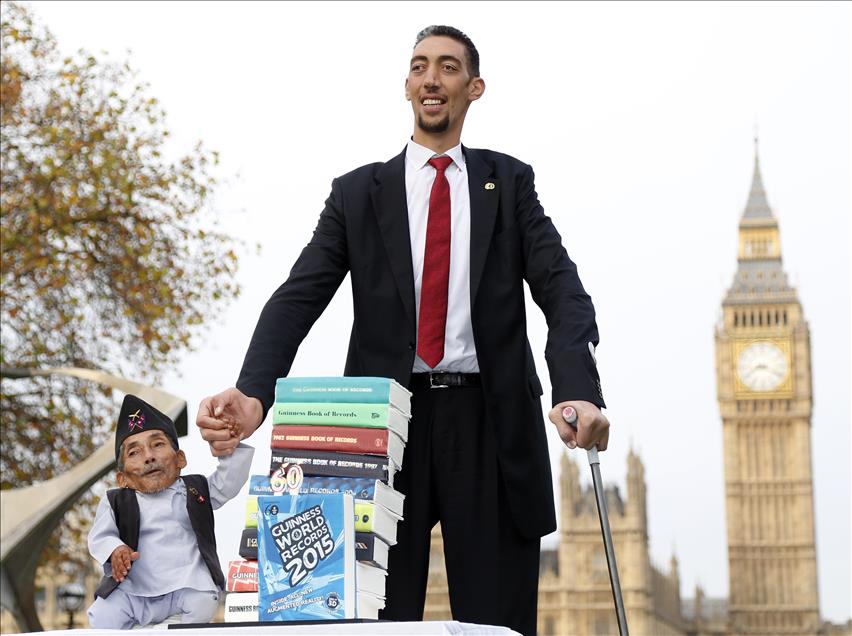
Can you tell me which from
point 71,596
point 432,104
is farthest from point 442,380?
point 71,596

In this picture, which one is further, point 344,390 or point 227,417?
point 227,417

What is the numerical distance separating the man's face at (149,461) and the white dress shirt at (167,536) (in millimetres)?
22

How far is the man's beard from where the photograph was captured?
272cm

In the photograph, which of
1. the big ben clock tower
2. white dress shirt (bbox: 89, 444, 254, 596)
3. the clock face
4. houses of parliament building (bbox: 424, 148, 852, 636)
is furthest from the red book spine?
the clock face

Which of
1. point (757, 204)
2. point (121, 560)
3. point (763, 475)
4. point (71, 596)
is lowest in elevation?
point (71, 596)

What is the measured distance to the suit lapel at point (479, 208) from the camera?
2639mm

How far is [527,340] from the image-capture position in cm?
268

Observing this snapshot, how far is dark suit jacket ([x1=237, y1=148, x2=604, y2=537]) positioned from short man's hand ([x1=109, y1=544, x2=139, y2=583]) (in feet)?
1.56

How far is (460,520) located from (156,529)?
700mm

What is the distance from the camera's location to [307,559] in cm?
206

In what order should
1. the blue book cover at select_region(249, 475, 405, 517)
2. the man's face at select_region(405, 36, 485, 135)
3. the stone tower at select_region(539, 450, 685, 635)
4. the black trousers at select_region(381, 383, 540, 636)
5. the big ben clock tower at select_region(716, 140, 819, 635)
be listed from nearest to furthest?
the blue book cover at select_region(249, 475, 405, 517) → the black trousers at select_region(381, 383, 540, 636) → the man's face at select_region(405, 36, 485, 135) → the stone tower at select_region(539, 450, 685, 635) → the big ben clock tower at select_region(716, 140, 819, 635)

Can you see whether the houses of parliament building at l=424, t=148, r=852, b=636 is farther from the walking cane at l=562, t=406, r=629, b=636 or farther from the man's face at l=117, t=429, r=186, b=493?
the walking cane at l=562, t=406, r=629, b=636

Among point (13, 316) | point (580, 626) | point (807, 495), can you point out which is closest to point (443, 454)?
point (13, 316)

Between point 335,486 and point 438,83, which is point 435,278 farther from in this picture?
point 335,486
